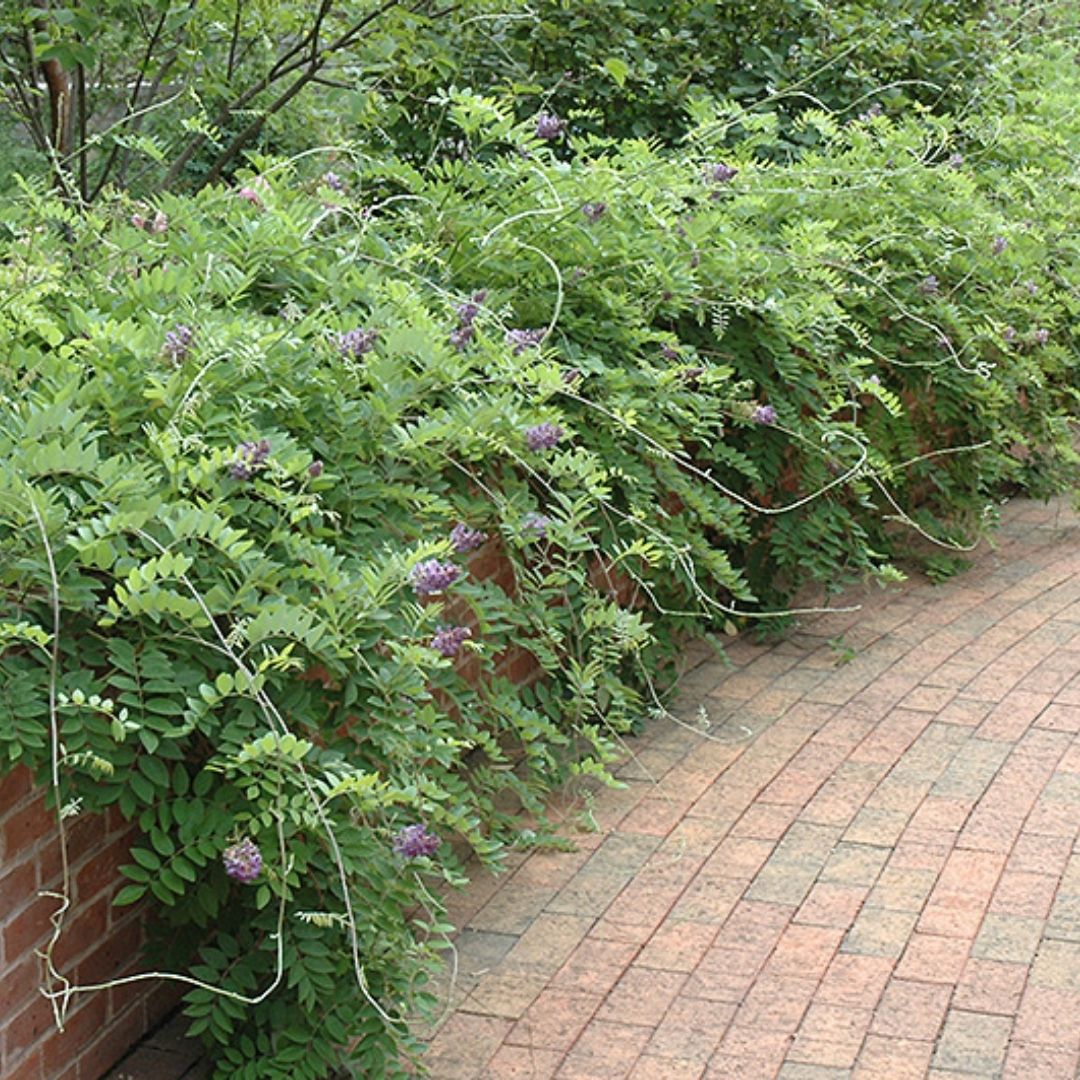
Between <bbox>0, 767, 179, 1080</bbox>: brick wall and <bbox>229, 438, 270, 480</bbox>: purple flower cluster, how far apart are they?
69 centimetres

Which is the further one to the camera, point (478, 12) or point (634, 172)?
point (478, 12)

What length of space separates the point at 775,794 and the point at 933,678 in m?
1.09

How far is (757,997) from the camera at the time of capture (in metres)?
3.93

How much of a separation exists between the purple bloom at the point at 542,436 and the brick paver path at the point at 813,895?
3.45 feet

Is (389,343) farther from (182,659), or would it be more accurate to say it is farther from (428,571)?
(182,659)

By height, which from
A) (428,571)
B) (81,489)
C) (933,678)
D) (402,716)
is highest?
(81,489)

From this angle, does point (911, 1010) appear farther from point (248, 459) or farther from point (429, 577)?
point (248, 459)

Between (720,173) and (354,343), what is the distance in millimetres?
2177

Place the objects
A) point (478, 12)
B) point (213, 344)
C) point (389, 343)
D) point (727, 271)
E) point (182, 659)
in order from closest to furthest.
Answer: point (182, 659), point (213, 344), point (389, 343), point (727, 271), point (478, 12)

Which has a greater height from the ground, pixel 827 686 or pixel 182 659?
pixel 182 659

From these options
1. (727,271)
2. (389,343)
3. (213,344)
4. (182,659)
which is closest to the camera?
(182,659)

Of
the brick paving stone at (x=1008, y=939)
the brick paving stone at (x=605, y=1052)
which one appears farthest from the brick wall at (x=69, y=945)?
the brick paving stone at (x=1008, y=939)

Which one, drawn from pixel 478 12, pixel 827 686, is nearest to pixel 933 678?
pixel 827 686

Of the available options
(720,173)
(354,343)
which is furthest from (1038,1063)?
(720,173)
